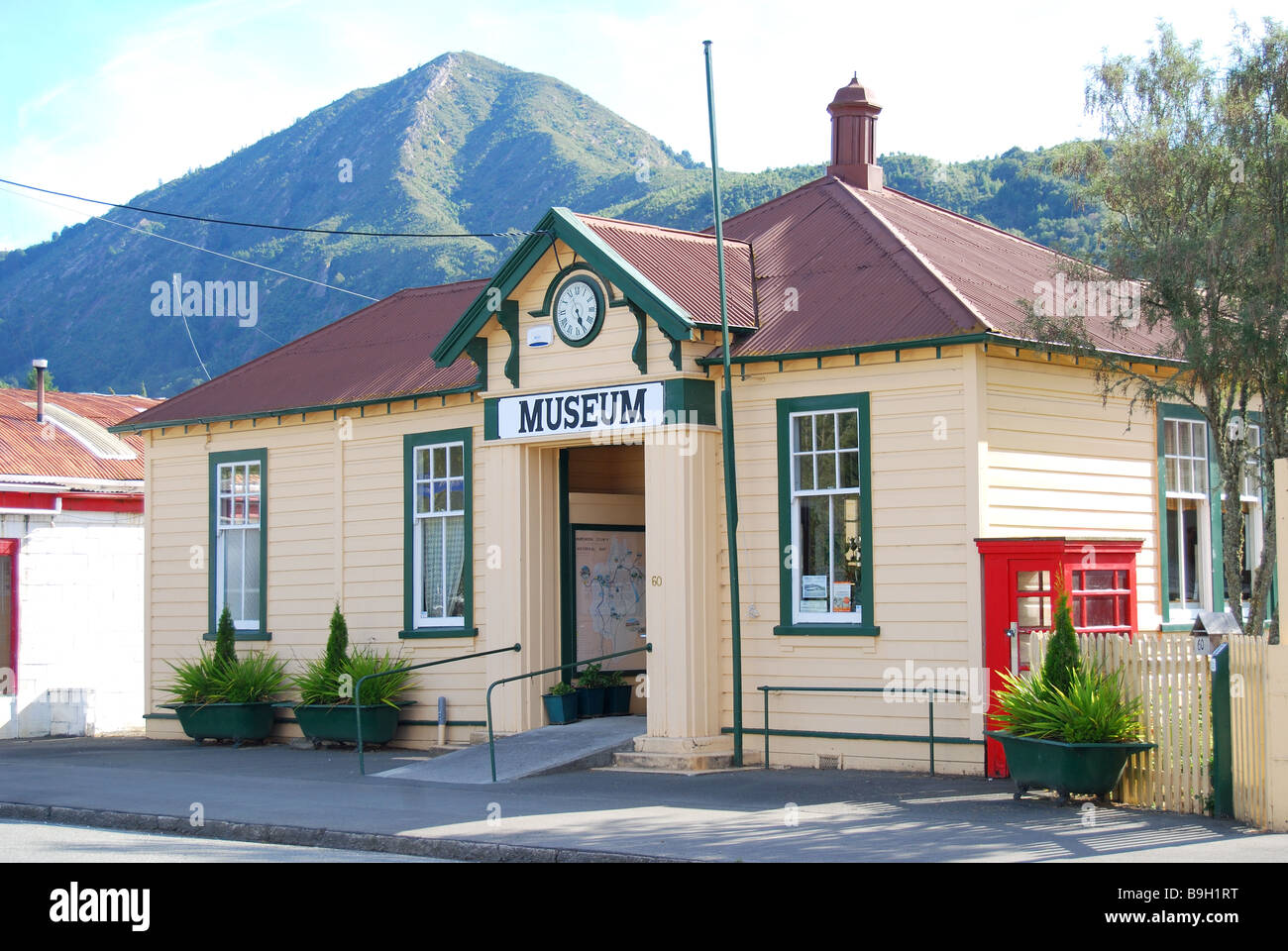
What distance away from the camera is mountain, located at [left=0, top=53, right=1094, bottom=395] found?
97.6 meters

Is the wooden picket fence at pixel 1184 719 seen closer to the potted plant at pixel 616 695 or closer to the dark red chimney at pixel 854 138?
the potted plant at pixel 616 695

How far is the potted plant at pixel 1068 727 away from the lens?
11.8 m

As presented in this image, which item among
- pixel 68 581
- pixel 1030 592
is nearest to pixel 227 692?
pixel 68 581

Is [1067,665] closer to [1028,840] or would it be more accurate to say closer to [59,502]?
[1028,840]

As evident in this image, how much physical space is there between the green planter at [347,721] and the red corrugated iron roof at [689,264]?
20.2 ft

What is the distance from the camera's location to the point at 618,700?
17594mm

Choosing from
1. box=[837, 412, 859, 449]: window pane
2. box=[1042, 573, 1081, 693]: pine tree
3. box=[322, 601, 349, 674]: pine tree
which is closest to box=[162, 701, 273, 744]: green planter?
box=[322, 601, 349, 674]: pine tree

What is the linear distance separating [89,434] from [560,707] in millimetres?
11388

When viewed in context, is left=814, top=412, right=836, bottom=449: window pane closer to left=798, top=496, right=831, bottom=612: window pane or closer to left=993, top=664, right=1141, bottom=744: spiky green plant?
left=798, top=496, right=831, bottom=612: window pane

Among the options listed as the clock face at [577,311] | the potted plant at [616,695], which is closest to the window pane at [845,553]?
the clock face at [577,311]

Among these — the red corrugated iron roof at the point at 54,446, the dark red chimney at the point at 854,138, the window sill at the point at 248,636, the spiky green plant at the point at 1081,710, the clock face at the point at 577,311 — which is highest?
the dark red chimney at the point at 854,138

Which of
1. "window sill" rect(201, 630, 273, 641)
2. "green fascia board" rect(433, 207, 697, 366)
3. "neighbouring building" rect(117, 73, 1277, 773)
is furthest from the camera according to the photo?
"window sill" rect(201, 630, 273, 641)

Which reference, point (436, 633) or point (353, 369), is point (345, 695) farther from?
point (353, 369)

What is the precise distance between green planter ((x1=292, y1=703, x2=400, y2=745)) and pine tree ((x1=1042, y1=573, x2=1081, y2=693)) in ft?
28.3
